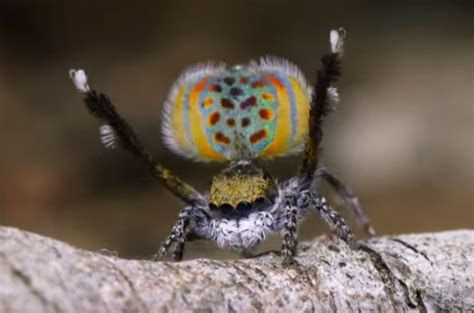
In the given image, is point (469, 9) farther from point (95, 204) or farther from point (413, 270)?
point (413, 270)

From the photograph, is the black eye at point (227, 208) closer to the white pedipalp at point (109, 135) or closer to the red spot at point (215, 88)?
the white pedipalp at point (109, 135)

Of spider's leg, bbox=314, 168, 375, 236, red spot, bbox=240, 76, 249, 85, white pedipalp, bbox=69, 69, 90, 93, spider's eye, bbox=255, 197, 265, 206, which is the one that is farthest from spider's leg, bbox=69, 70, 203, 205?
spider's leg, bbox=314, 168, 375, 236

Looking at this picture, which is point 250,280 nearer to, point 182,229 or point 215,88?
point 182,229

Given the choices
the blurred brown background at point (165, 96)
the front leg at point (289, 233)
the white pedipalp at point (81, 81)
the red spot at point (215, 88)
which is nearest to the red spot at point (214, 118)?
the red spot at point (215, 88)

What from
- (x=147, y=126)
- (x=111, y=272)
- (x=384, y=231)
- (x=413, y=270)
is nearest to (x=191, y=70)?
(x=413, y=270)

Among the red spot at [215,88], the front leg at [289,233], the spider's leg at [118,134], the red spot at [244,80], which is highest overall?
the red spot at [244,80]

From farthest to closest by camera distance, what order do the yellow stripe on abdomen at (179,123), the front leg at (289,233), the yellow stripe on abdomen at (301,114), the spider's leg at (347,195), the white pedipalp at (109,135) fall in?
the spider's leg at (347,195), the yellow stripe on abdomen at (179,123), the yellow stripe on abdomen at (301,114), the white pedipalp at (109,135), the front leg at (289,233)

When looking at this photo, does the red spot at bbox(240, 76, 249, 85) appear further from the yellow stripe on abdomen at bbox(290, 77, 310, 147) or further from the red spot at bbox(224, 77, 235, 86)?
the yellow stripe on abdomen at bbox(290, 77, 310, 147)
